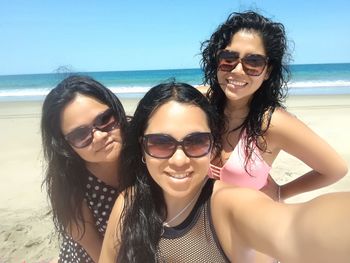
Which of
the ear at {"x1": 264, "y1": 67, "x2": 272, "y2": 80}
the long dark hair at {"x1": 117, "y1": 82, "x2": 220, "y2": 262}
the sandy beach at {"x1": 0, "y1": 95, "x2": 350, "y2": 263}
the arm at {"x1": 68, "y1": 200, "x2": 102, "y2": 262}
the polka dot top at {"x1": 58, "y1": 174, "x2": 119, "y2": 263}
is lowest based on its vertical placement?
the sandy beach at {"x1": 0, "y1": 95, "x2": 350, "y2": 263}

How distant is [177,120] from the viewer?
5.86 ft

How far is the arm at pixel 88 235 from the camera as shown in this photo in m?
2.46

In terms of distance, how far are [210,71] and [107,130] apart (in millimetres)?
971

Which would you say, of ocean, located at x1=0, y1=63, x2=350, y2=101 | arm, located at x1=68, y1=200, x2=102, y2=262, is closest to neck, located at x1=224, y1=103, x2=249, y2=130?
arm, located at x1=68, y1=200, x2=102, y2=262

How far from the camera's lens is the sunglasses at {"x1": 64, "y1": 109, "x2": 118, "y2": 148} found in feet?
7.24

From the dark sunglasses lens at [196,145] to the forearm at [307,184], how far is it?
4.16 ft

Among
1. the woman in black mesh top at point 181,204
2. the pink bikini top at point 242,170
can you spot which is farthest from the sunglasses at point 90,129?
the pink bikini top at point 242,170

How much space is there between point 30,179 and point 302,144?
4.99m

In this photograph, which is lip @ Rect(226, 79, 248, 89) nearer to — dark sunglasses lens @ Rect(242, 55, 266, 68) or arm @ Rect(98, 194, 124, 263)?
dark sunglasses lens @ Rect(242, 55, 266, 68)

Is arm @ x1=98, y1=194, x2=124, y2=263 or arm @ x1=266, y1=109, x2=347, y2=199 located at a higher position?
arm @ x1=266, y1=109, x2=347, y2=199

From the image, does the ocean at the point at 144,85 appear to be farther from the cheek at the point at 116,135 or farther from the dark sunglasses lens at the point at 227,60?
Answer: the cheek at the point at 116,135

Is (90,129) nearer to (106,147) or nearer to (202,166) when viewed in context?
(106,147)

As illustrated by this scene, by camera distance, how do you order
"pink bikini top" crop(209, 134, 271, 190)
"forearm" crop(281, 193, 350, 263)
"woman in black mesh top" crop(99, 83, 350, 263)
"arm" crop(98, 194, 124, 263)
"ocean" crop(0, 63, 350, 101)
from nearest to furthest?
"forearm" crop(281, 193, 350, 263) → "woman in black mesh top" crop(99, 83, 350, 263) → "arm" crop(98, 194, 124, 263) → "pink bikini top" crop(209, 134, 271, 190) → "ocean" crop(0, 63, 350, 101)

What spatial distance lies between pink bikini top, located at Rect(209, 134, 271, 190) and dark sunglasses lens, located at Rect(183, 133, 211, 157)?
604 mm
